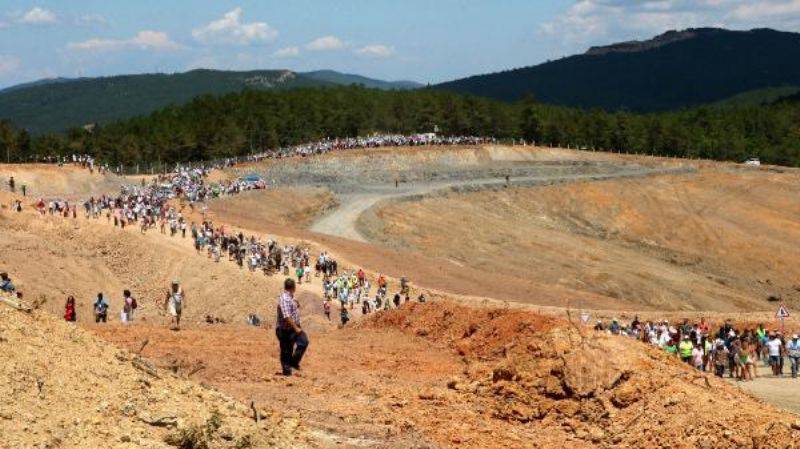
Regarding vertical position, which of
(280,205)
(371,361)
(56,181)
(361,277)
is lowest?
(361,277)

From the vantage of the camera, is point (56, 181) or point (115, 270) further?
point (56, 181)

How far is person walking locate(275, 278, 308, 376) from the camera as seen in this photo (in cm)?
1698

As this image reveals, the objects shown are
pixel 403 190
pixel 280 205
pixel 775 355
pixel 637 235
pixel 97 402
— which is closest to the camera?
pixel 97 402

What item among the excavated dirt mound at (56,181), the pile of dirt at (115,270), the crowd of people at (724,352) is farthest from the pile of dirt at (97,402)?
the excavated dirt mound at (56,181)

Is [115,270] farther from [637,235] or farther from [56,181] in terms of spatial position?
[637,235]

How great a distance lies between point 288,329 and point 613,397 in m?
6.06

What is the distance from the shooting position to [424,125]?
146 m

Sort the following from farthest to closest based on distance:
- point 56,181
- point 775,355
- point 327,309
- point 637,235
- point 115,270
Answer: point 637,235 → point 56,181 → point 115,270 → point 327,309 → point 775,355

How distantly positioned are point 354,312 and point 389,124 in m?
108

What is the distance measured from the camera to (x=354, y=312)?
129 ft

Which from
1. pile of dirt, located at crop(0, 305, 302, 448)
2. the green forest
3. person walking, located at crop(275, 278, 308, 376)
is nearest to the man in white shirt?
person walking, located at crop(275, 278, 308, 376)

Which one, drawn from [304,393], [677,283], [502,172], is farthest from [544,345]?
[502,172]

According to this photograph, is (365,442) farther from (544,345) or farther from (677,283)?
(677,283)

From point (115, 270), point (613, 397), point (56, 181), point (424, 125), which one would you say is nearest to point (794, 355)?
point (613, 397)
